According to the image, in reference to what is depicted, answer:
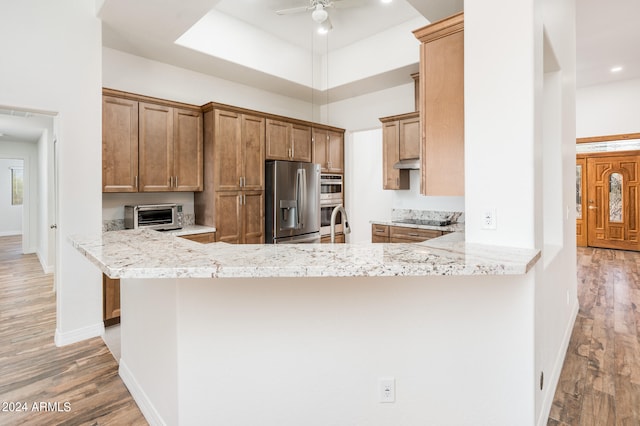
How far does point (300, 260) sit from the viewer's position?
1278 millimetres

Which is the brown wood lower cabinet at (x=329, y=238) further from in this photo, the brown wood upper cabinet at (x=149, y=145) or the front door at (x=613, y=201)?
the front door at (x=613, y=201)

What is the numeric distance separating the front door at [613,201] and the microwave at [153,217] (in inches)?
326

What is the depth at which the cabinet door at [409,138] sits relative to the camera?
4469 millimetres

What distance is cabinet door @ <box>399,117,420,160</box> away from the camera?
447cm

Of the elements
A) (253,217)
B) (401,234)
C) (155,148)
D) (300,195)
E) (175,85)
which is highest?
(175,85)

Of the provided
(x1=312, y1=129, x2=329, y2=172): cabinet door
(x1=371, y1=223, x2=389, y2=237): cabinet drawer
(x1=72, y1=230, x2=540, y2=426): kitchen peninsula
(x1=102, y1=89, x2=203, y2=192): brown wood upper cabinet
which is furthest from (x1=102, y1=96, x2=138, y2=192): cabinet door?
(x1=371, y1=223, x2=389, y2=237): cabinet drawer

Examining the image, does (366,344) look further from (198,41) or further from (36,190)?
(36,190)

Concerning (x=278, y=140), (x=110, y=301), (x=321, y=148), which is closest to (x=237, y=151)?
(x=278, y=140)

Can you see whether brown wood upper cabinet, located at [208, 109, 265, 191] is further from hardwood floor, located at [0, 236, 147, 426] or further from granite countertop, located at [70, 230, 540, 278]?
granite countertop, located at [70, 230, 540, 278]

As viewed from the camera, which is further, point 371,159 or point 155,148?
point 371,159

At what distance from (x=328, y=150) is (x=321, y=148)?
169mm

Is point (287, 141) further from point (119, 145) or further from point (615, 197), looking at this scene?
point (615, 197)

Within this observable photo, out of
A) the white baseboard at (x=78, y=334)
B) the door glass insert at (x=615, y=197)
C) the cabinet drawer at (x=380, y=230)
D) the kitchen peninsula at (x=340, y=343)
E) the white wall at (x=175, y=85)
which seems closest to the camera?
the kitchen peninsula at (x=340, y=343)

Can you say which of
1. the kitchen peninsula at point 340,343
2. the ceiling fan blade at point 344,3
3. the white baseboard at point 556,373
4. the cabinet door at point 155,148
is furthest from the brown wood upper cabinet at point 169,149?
the white baseboard at point 556,373
